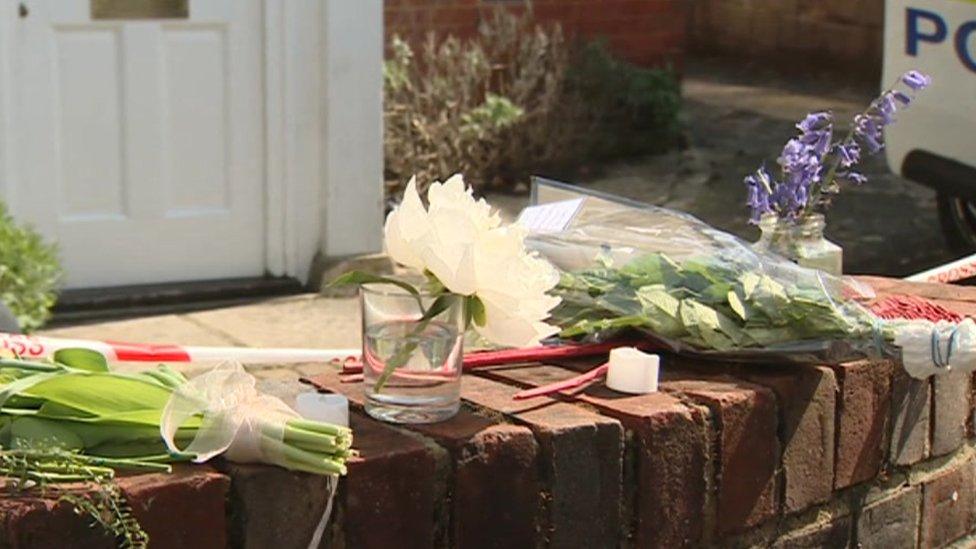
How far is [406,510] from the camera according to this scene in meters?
1.85

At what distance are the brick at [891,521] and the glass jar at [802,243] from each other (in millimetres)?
370

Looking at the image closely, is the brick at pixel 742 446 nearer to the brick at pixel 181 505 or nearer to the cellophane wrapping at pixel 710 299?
the cellophane wrapping at pixel 710 299

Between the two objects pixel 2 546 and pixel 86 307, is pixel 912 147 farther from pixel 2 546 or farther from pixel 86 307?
pixel 2 546

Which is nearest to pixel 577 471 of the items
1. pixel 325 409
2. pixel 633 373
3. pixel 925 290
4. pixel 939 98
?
pixel 633 373

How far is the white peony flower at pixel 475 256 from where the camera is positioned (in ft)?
6.27

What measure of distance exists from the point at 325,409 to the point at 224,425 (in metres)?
0.19

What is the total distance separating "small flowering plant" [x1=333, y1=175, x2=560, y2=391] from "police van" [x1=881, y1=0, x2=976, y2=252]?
536cm

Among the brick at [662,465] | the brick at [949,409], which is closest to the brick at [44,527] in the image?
the brick at [662,465]

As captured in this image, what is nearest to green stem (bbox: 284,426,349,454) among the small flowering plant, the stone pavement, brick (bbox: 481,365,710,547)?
the small flowering plant

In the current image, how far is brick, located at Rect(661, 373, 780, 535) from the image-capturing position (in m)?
2.16

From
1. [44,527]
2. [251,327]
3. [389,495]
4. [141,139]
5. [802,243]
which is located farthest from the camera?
[141,139]

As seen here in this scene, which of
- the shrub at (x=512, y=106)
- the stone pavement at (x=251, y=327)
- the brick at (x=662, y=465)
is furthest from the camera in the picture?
the shrub at (x=512, y=106)

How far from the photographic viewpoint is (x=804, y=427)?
7.44ft

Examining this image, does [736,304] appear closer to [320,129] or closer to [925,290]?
[925,290]
